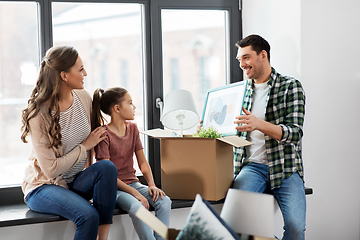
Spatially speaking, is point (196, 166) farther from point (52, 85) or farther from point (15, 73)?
point (15, 73)

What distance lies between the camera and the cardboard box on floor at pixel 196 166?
1763 millimetres

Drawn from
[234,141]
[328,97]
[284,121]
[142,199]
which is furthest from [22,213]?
[328,97]

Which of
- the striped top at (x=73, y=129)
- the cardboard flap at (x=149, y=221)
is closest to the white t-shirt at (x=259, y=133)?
the striped top at (x=73, y=129)

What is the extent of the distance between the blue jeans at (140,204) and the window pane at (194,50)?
0.71 metres

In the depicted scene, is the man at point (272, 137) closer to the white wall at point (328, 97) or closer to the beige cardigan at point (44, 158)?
the white wall at point (328, 97)

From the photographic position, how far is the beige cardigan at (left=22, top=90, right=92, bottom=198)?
1.58 meters

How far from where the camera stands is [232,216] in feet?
2.85

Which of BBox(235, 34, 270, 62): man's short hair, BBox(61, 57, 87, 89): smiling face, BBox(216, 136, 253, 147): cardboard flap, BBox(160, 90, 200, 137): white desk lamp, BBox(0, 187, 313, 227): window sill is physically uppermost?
BBox(235, 34, 270, 62): man's short hair

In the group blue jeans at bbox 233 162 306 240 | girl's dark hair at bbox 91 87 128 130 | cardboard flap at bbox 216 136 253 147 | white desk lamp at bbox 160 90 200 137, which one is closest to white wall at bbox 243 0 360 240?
blue jeans at bbox 233 162 306 240

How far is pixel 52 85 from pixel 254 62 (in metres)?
1.08

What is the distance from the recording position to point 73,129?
172 centimetres

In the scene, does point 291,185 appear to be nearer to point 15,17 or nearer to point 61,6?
point 61,6

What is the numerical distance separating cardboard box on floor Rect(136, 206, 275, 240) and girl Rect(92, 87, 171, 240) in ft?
2.73

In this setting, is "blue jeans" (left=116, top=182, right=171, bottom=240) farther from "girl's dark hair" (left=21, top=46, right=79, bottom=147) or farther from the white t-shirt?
the white t-shirt
